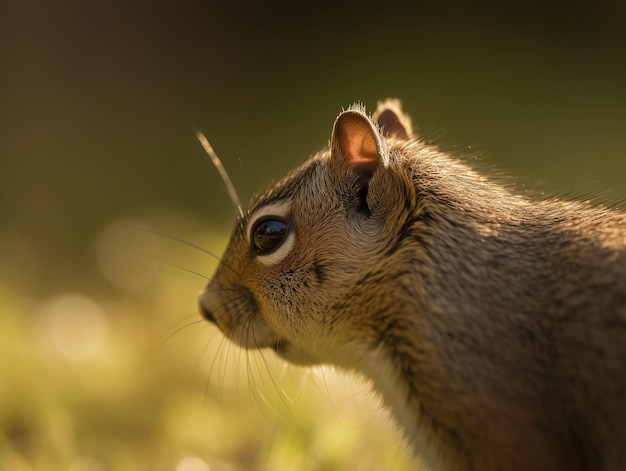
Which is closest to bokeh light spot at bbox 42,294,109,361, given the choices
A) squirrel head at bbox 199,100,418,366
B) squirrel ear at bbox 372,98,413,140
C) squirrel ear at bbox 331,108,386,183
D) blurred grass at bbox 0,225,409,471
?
blurred grass at bbox 0,225,409,471

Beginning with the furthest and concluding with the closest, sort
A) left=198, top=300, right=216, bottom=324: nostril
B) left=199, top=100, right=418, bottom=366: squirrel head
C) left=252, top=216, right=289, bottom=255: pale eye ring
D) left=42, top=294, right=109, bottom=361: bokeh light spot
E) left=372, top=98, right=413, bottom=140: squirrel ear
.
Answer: left=42, top=294, right=109, bottom=361: bokeh light spot < left=372, top=98, right=413, bottom=140: squirrel ear < left=198, top=300, right=216, bottom=324: nostril < left=252, top=216, right=289, bottom=255: pale eye ring < left=199, top=100, right=418, bottom=366: squirrel head

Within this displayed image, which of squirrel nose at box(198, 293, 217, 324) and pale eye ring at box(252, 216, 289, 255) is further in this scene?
squirrel nose at box(198, 293, 217, 324)

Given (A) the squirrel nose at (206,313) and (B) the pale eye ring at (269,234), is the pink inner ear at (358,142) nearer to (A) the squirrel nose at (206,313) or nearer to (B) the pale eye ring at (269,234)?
(B) the pale eye ring at (269,234)

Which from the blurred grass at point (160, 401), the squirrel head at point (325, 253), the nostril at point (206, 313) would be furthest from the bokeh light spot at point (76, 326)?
the squirrel head at point (325, 253)

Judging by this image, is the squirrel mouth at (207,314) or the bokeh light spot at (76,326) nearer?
the squirrel mouth at (207,314)

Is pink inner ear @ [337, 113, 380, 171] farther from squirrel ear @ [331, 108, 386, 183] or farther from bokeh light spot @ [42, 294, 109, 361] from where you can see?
bokeh light spot @ [42, 294, 109, 361]

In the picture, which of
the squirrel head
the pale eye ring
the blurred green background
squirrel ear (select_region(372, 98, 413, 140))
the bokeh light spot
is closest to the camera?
the squirrel head

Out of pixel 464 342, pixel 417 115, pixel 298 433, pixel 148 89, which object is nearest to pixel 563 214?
pixel 464 342

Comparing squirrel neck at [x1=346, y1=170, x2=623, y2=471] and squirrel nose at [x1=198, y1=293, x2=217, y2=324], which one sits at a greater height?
squirrel neck at [x1=346, y1=170, x2=623, y2=471]
